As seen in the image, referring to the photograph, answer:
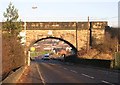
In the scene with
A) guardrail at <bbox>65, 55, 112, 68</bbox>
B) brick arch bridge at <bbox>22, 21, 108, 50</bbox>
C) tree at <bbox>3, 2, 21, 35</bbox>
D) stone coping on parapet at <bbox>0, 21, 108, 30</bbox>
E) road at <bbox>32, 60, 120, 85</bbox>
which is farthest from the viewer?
brick arch bridge at <bbox>22, 21, 108, 50</bbox>

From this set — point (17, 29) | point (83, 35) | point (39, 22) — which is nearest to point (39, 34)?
point (39, 22)

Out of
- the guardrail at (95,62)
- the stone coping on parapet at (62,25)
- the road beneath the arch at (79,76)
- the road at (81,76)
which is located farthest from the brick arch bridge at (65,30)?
the road at (81,76)

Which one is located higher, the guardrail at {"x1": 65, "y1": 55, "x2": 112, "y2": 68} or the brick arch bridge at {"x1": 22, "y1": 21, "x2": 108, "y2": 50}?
the brick arch bridge at {"x1": 22, "y1": 21, "x2": 108, "y2": 50}

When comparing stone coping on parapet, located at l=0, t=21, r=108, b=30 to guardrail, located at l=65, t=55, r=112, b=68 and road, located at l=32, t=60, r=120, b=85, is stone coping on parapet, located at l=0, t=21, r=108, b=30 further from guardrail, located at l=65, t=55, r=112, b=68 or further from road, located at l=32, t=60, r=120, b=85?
road, located at l=32, t=60, r=120, b=85

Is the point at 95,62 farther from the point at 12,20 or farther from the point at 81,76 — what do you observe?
the point at 81,76

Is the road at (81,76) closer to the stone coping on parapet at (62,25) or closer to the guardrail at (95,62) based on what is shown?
the guardrail at (95,62)

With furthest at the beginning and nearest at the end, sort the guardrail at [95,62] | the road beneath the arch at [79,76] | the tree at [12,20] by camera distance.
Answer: the tree at [12,20], the guardrail at [95,62], the road beneath the arch at [79,76]

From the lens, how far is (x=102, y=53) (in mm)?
76875

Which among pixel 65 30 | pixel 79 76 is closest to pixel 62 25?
pixel 65 30

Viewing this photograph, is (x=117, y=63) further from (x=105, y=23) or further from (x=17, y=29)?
(x=105, y=23)

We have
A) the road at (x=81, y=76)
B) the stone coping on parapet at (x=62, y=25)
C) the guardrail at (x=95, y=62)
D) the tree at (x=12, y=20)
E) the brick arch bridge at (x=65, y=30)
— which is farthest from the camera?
the brick arch bridge at (x=65, y=30)

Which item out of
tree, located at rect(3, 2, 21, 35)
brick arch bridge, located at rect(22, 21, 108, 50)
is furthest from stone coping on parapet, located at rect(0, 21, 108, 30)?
tree, located at rect(3, 2, 21, 35)

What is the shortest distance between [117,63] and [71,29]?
36223 millimetres

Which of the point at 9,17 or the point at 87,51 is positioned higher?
the point at 9,17
